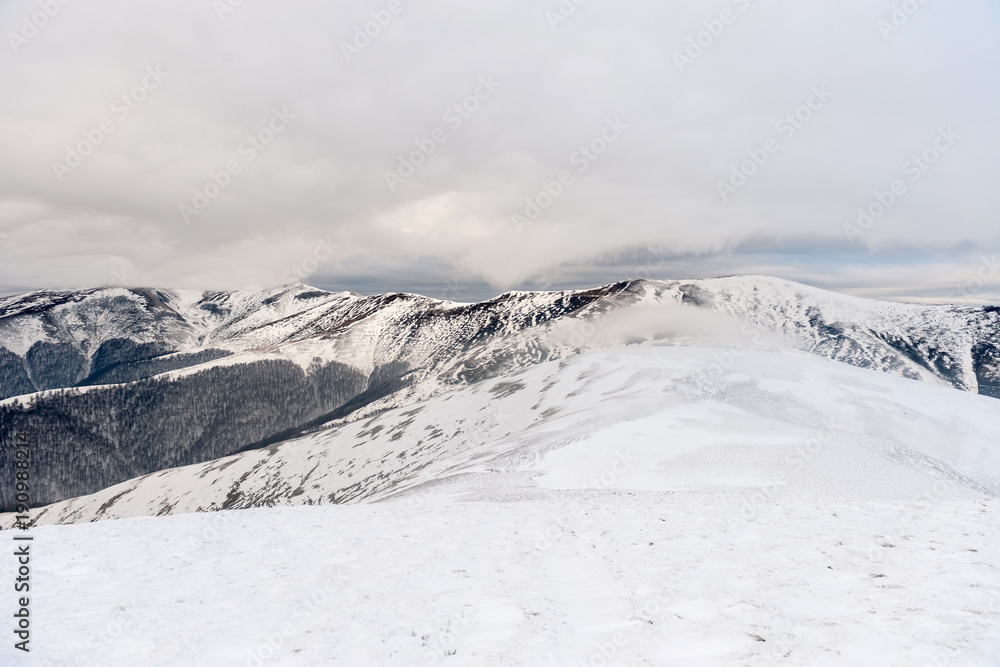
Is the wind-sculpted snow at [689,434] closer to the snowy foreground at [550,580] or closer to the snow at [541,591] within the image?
the snowy foreground at [550,580]

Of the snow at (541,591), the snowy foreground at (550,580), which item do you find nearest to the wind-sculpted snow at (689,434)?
the snowy foreground at (550,580)

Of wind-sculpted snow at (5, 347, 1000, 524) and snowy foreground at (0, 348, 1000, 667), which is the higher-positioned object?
snowy foreground at (0, 348, 1000, 667)

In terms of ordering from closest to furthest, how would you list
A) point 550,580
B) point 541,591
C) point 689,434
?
point 541,591 → point 550,580 → point 689,434

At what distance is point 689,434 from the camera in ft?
109

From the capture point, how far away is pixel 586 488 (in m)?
24.4

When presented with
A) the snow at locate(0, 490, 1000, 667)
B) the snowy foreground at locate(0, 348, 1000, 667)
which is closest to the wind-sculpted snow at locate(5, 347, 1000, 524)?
the snowy foreground at locate(0, 348, 1000, 667)

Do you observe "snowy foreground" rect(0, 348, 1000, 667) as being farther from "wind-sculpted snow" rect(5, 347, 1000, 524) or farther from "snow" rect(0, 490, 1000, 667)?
"wind-sculpted snow" rect(5, 347, 1000, 524)

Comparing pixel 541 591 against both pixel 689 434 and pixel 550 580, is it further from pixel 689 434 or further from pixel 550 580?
pixel 689 434

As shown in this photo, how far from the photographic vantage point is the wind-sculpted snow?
26.6 m

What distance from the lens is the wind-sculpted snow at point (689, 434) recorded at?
26562mm

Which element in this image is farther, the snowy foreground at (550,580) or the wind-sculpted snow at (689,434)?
the wind-sculpted snow at (689,434)

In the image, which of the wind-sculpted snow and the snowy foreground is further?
the wind-sculpted snow

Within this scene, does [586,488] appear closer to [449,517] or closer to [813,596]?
[449,517]

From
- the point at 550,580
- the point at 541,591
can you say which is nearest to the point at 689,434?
the point at 550,580
